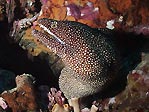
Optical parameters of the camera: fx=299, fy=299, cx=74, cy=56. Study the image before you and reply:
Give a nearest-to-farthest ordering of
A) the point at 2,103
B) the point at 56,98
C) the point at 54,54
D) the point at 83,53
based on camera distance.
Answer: the point at 83,53 → the point at 2,103 → the point at 56,98 → the point at 54,54

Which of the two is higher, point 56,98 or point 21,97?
point 21,97

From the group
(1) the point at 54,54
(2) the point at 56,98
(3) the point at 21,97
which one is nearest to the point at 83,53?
(2) the point at 56,98

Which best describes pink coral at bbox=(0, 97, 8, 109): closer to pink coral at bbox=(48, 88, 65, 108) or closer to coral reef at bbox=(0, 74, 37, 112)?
coral reef at bbox=(0, 74, 37, 112)

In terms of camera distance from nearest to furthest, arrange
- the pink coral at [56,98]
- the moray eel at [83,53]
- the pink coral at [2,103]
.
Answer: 1. the moray eel at [83,53]
2. the pink coral at [2,103]
3. the pink coral at [56,98]

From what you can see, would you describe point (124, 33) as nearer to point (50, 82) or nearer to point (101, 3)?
point (101, 3)

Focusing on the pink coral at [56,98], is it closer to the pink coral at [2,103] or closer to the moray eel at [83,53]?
the moray eel at [83,53]

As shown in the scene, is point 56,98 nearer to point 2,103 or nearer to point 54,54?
point 2,103

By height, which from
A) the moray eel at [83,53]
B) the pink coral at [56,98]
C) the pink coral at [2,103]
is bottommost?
the pink coral at [56,98]

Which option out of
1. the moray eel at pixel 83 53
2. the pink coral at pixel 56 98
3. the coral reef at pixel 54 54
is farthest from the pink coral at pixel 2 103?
the moray eel at pixel 83 53
